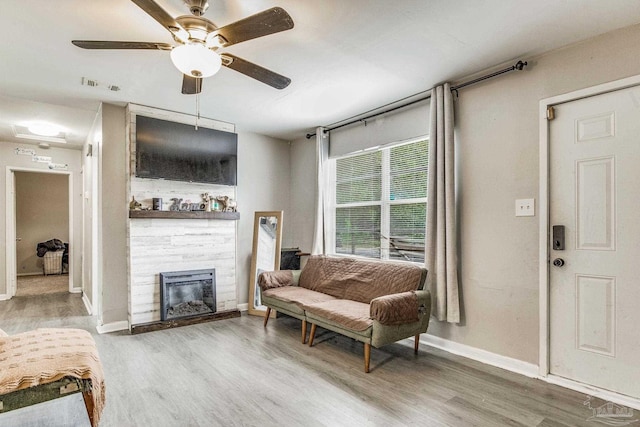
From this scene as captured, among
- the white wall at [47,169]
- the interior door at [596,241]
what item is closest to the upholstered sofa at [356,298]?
the interior door at [596,241]

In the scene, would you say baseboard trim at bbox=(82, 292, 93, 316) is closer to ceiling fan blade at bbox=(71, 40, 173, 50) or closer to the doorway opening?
the doorway opening

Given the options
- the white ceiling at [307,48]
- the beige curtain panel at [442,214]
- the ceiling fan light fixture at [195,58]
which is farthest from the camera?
the beige curtain panel at [442,214]

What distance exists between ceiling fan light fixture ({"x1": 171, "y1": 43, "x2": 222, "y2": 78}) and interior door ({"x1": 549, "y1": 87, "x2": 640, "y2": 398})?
2.51m

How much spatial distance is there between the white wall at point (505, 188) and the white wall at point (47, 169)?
6143mm

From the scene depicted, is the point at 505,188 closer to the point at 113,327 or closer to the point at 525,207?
the point at 525,207

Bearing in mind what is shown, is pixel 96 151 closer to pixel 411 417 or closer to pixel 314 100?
pixel 314 100

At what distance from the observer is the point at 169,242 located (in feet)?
13.1

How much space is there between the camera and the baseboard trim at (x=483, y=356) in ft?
8.58

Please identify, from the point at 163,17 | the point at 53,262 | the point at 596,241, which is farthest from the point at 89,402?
the point at 53,262

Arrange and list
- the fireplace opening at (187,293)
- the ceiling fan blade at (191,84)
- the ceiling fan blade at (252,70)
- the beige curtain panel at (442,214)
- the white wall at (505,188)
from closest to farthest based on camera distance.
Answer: the ceiling fan blade at (252,70) → the ceiling fan blade at (191,84) → the white wall at (505,188) → the beige curtain panel at (442,214) → the fireplace opening at (187,293)

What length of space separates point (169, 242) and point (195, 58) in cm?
272

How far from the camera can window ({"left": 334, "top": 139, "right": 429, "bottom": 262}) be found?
355cm

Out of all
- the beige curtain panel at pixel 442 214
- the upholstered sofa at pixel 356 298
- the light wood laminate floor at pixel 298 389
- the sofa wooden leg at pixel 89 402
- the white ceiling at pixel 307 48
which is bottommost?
the light wood laminate floor at pixel 298 389

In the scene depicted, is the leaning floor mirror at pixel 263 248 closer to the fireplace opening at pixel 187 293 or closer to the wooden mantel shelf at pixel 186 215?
the wooden mantel shelf at pixel 186 215
